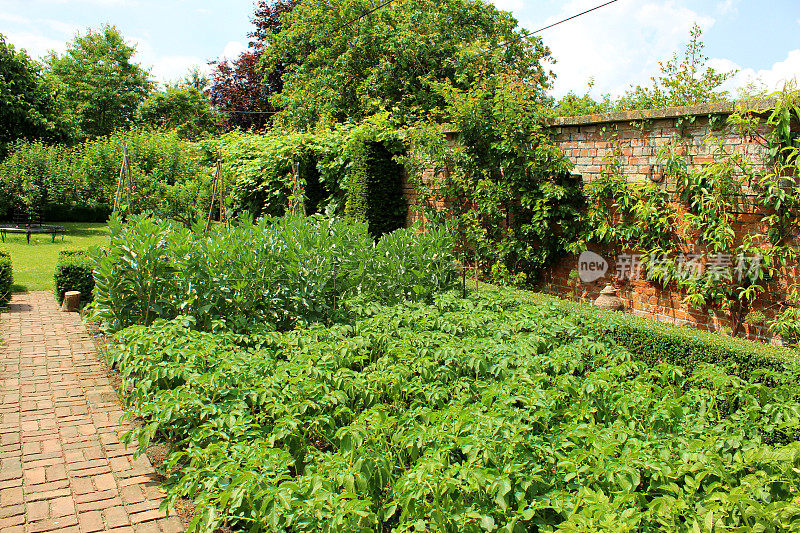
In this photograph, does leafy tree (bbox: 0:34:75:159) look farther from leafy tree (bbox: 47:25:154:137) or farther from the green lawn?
leafy tree (bbox: 47:25:154:137)

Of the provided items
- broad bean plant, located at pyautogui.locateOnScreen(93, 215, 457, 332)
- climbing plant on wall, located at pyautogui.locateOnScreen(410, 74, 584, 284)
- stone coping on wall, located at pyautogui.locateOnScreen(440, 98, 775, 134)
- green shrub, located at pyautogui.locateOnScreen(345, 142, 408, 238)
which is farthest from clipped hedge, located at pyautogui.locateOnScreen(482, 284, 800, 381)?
green shrub, located at pyautogui.locateOnScreen(345, 142, 408, 238)

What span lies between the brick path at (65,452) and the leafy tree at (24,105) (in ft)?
69.4

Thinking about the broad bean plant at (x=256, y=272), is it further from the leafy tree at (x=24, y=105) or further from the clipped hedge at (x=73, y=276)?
the leafy tree at (x=24, y=105)

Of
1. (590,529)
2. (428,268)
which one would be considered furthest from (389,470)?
(428,268)

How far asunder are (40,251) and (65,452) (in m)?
12.1

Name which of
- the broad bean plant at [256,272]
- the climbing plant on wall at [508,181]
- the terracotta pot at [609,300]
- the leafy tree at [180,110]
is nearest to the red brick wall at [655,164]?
the terracotta pot at [609,300]

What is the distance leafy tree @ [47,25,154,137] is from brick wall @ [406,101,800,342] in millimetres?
33639

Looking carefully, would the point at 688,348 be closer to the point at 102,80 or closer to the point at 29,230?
the point at 29,230

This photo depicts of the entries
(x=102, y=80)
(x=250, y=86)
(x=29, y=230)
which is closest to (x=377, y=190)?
(x=29, y=230)

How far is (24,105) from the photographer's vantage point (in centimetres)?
2350

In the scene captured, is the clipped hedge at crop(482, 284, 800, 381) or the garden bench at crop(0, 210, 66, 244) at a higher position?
the garden bench at crop(0, 210, 66, 244)

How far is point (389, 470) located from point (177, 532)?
49.4 inches

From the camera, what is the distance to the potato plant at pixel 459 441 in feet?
7.77

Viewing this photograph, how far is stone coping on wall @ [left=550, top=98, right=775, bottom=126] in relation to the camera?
18.4ft
